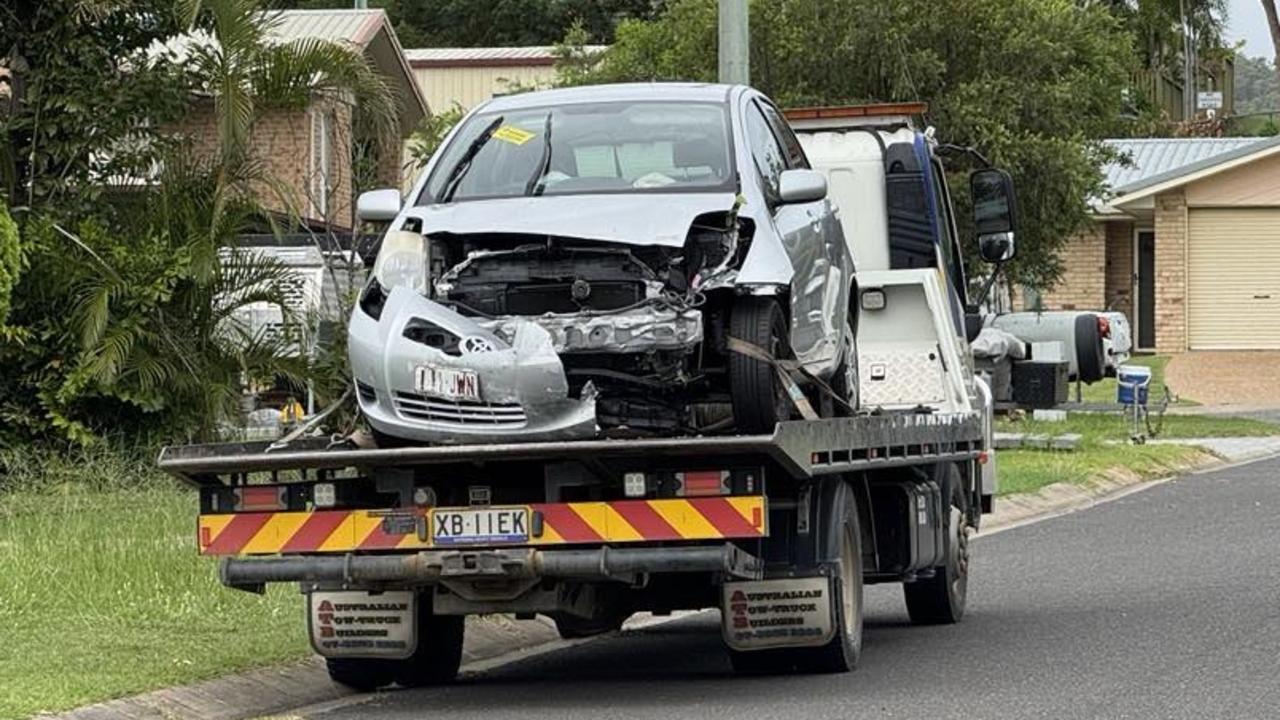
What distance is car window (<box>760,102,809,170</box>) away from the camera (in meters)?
12.2

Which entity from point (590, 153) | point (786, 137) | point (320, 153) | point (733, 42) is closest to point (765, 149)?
point (786, 137)

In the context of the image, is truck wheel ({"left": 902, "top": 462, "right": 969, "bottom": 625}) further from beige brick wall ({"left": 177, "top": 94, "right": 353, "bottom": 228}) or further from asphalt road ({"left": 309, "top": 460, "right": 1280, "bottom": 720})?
beige brick wall ({"left": 177, "top": 94, "right": 353, "bottom": 228})

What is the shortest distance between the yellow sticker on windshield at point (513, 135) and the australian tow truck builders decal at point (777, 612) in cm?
232

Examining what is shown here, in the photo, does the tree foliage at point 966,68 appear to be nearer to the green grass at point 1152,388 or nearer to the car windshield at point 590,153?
the green grass at point 1152,388

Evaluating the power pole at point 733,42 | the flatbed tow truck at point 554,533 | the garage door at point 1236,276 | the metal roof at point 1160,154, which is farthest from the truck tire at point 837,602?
the metal roof at point 1160,154

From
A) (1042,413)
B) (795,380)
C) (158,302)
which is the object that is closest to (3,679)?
(795,380)

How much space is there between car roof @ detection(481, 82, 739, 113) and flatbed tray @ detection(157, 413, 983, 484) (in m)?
1.71

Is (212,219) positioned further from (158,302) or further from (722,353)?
(722,353)

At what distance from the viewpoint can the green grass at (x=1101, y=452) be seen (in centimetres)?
2386

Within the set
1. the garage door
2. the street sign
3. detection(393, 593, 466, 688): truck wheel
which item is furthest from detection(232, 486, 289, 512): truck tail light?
the street sign

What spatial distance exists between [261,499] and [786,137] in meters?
3.43

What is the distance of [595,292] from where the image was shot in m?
10.4

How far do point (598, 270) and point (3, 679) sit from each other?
2.91 m

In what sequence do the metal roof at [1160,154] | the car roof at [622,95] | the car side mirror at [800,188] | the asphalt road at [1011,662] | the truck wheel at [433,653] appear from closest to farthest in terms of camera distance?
the asphalt road at [1011,662] → the car side mirror at [800,188] → the truck wheel at [433,653] → the car roof at [622,95] → the metal roof at [1160,154]
